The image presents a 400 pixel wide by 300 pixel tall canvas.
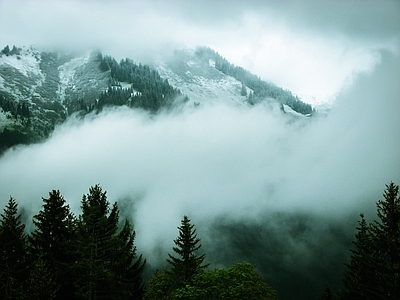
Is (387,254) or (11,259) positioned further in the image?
(11,259)

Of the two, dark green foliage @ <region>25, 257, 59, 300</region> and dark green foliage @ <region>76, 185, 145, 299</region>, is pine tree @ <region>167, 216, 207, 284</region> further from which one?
dark green foliage @ <region>25, 257, 59, 300</region>

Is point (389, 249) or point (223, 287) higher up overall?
point (389, 249)

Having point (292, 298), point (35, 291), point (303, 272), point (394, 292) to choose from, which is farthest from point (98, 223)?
point (303, 272)

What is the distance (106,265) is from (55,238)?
6044mm

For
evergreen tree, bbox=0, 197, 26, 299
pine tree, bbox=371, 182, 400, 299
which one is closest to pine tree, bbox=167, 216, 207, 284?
evergreen tree, bbox=0, 197, 26, 299

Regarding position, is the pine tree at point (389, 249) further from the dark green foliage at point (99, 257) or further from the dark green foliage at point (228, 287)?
the dark green foliage at point (99, 257)

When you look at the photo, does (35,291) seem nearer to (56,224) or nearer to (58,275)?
(58,275)

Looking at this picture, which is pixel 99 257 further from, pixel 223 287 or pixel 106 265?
pixel 223 287

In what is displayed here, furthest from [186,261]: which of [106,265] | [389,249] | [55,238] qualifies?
[389,249]

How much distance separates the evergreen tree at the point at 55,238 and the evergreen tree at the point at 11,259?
217 centimetres

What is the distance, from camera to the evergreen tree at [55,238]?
116 ft

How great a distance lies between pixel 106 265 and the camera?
3753 cm

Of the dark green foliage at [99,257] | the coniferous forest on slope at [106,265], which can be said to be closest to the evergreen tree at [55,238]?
the coniferous forest on slope at [106,265]

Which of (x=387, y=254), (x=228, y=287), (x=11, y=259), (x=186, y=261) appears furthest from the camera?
(x=186, y=261)
